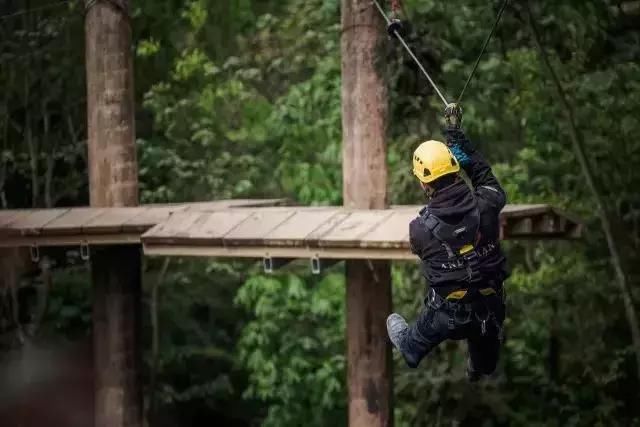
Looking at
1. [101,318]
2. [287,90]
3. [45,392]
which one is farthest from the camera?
[45,392]

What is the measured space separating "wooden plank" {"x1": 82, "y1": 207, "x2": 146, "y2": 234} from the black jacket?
2.70m

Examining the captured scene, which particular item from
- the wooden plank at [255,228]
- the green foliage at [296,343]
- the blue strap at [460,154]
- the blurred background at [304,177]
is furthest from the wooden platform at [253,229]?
the green foliage at [296,343]

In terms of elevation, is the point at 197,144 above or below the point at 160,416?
above

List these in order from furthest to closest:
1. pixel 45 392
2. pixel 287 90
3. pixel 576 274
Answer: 1. pixel 45 392
2. pixel 287 90
3. pixel 576 274

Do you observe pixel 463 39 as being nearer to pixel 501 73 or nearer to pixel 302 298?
pixel 501 73

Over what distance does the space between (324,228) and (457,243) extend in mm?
1576

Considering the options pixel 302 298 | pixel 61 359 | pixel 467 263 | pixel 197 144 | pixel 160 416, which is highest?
pixel 197 144

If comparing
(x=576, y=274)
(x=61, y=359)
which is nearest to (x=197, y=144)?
(x=61, y=359)

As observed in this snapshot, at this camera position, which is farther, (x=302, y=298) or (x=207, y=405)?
(x=207, y=405)

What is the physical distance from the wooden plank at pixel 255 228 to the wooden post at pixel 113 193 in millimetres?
1286

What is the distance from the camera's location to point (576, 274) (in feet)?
27.5

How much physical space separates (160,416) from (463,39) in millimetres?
5784

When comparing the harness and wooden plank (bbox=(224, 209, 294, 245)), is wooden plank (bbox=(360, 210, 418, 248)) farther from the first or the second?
the harness

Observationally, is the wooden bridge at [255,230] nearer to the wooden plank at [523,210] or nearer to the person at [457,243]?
the wooden plank at [523,210]
